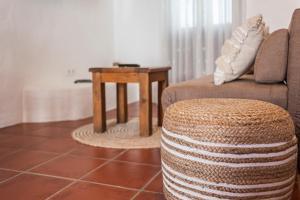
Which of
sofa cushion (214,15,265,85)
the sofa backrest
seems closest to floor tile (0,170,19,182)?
sofa cushion (214,15,265,85)

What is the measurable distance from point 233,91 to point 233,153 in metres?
0.69

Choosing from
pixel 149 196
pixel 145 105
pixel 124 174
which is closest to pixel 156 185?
pixel 149 196

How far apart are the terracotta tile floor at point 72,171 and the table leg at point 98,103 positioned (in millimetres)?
276

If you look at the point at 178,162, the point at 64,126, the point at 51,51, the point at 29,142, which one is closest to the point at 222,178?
the point at 178,162

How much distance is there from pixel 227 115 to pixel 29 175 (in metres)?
1.18

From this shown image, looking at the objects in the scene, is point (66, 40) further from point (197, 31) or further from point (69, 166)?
point (69, 166)

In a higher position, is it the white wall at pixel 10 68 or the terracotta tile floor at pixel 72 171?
the white wall at pixel 10 68

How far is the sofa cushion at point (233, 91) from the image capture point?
1.57 meters

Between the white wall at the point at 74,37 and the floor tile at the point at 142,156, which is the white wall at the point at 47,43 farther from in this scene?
the floor tile at the point at 142,156

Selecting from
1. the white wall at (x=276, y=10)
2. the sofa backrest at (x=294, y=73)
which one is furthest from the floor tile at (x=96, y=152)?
the white wall at (x=276, y=10)

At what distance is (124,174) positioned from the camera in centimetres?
170

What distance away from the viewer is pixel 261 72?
5.45ft

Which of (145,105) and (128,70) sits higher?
(128,70)

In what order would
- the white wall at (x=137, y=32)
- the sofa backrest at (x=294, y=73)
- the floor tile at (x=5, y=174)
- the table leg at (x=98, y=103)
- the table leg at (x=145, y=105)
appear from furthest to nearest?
the white wall at (x=137, y=32)
the table leg at (x=98, y=103)
the table leg at (x=145, y=105)
the floor tile at (x=5, y=174)
the sofa backrest at (x=294, y=73)
